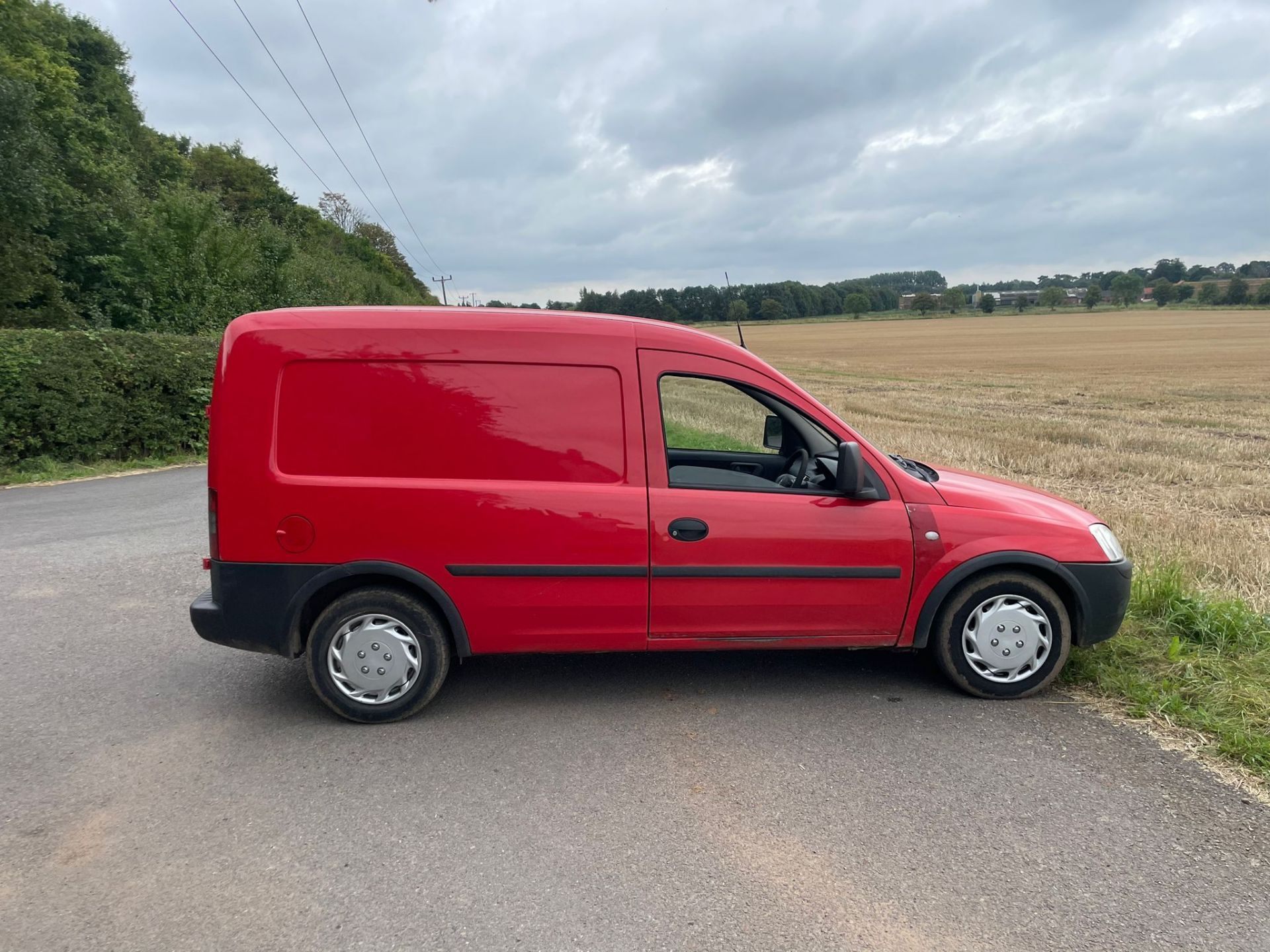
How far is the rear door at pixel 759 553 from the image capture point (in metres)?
4.07

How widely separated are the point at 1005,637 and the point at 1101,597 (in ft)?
1.63

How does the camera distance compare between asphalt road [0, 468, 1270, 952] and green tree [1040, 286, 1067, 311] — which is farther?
green tree [1040, 286, 1067, 311]

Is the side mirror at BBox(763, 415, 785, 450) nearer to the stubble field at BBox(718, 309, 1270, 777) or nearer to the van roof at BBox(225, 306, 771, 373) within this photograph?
the van roof at BBox(225, 306, 771, 373)

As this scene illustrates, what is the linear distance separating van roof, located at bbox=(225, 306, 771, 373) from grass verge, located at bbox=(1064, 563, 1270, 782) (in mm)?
2387

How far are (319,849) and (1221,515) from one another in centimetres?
925

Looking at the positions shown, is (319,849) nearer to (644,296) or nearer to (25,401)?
(644,296)

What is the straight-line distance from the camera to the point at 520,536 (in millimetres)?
4000

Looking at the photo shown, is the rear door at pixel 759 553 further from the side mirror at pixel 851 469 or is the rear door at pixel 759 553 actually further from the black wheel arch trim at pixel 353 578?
the black wheel arch trim at pixel 353 578

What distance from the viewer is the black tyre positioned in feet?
14.0

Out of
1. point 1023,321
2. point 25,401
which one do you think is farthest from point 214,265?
point 1023,321

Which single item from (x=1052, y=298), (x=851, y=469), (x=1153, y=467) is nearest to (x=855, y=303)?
(x=1052, y=298)

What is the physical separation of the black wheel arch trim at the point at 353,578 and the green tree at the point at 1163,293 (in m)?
116

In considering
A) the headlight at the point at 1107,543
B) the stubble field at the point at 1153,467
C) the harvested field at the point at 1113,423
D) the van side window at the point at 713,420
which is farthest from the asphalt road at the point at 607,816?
the van side window at the point at 713,420

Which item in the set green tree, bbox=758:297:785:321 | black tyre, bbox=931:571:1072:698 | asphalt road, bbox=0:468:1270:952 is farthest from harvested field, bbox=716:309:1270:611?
green tree, bbox=758:297:785:321
